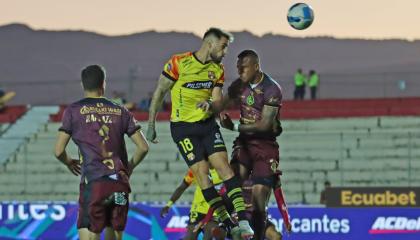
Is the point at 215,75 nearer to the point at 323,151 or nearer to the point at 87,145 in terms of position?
the point at 87,145

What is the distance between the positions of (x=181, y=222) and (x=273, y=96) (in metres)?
7.75

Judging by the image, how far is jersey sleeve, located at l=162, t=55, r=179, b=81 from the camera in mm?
13859

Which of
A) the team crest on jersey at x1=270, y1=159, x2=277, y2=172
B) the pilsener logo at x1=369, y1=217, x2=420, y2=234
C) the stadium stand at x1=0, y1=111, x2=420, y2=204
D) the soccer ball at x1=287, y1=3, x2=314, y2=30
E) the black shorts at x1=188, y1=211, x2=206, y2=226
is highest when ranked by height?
the soccer ball at x1=287, y1=3, x2=314, y2=30

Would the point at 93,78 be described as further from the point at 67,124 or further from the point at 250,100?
the point at 250,100

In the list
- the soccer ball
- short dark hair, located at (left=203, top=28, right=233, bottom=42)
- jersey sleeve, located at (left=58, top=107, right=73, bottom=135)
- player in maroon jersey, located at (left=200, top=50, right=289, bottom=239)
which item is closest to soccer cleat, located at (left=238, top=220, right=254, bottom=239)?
player in maroon jersey, located at (left=200, top=50, right=289, bottom=239)

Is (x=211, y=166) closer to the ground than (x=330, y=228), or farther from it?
farther from it

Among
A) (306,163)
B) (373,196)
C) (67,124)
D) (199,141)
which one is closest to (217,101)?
(199,141)

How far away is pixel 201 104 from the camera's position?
13.7 metres

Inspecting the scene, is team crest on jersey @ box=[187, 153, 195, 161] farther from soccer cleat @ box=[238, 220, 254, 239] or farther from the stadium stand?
the stadium stand

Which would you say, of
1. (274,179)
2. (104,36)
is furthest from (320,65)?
(274,179)

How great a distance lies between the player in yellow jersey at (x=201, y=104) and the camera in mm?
13773

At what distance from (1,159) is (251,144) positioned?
73.8 ft

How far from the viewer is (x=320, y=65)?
14300 centimetres

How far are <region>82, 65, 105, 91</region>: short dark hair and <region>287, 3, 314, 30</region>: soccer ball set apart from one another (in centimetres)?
502
